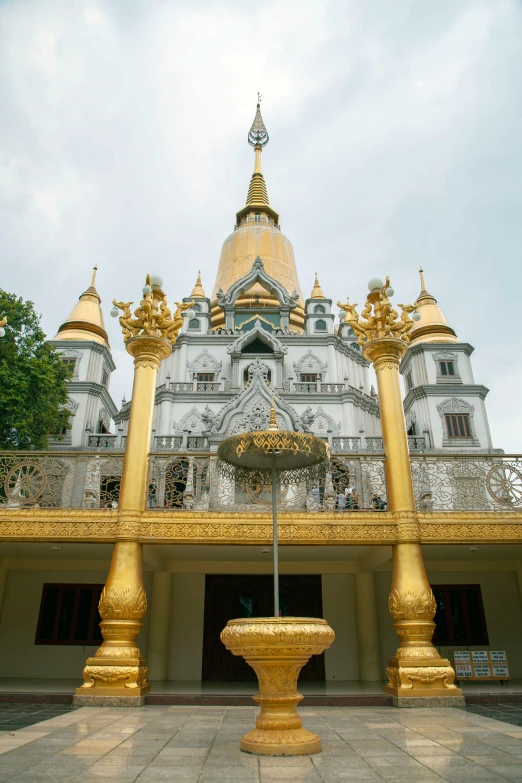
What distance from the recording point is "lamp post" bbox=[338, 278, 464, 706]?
813 centimetres

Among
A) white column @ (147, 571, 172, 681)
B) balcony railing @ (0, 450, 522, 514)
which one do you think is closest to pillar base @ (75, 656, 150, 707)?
balcony railing @ (0, 450, 522, 514)

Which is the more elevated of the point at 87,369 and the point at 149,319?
the point at 87,369

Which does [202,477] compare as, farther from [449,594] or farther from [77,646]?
[449,594]

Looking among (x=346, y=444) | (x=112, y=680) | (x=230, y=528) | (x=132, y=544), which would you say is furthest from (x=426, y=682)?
(x=346, y=444)

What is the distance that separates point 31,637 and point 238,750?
894 centimetres

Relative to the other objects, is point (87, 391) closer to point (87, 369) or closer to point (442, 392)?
point (87, 369)

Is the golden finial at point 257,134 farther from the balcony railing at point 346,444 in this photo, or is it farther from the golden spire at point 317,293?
the balcony railing at point 346,444

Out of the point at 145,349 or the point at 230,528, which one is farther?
the point at 145,349

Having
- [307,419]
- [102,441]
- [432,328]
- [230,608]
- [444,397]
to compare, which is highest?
[432,328]

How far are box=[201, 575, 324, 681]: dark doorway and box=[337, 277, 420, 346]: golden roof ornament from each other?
573 centimetres

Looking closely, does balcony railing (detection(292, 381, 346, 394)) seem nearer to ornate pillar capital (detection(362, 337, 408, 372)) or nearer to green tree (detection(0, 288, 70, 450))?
green tree (detection(0, 288, 70, 450))

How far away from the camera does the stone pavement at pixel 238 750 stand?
4141 mm

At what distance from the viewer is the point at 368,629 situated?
11.8 meters

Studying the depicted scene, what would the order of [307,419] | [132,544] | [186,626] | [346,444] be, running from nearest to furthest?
[132,544], [186,626], [307,419], [346,444]
